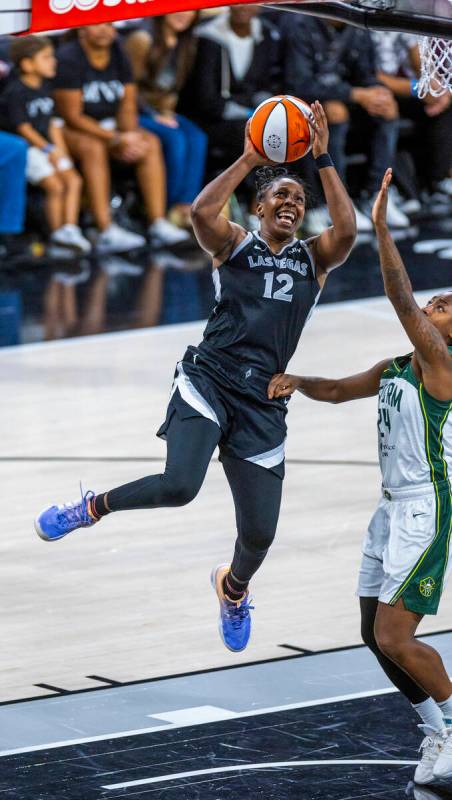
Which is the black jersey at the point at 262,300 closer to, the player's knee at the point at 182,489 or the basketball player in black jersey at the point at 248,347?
the basketball player in black jersey at the point at 248,347

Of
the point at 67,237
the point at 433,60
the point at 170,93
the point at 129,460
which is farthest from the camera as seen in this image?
the point at 170,93

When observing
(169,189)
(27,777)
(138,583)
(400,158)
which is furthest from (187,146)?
(27,777)

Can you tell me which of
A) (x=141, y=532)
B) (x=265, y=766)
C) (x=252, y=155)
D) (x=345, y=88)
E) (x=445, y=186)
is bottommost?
(x=141, y=532)

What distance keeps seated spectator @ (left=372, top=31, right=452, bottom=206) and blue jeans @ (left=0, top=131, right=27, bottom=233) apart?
4.57 meters

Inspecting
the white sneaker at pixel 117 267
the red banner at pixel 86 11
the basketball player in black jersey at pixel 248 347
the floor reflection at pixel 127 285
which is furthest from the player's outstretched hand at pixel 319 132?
the white sneaker at pixel 117 267

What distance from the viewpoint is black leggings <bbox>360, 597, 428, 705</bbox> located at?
240 inches

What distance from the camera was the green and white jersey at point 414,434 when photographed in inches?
235

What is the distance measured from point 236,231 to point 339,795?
7.46 ft

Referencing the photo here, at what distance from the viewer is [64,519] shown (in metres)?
7.04

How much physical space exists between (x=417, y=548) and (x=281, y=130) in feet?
5.84

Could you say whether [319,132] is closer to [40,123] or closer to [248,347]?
[248,347]

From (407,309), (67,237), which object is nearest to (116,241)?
(67,237)

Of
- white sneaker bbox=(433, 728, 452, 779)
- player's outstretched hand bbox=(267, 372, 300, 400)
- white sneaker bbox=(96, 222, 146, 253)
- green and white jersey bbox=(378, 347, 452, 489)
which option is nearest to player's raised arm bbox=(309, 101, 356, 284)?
player's outstretched hand bbox=(267, 372, 300, 400)

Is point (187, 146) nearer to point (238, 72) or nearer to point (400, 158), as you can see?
point (238, 72)
